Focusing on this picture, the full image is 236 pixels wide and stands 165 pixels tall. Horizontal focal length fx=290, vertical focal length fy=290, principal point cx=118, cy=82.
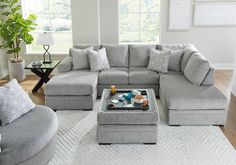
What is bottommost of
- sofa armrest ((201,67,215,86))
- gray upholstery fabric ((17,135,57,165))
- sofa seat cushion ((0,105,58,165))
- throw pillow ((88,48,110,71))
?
gray upholstery fabric ((17,135,57,165))

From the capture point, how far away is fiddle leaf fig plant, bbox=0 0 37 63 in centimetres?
584

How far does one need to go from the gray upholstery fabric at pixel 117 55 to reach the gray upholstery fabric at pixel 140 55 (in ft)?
0.38

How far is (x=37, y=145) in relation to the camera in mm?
3025

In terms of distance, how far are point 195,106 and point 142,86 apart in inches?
50.9

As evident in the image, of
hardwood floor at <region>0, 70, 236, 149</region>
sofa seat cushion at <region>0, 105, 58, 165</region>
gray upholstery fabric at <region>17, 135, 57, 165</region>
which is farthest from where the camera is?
hardwood floor at <region>0, 70, 236, 149</region>

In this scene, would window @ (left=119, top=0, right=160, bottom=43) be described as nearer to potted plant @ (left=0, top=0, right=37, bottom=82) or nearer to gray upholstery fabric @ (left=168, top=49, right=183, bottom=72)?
gray upholstery fabric @ (left=168, top=49, right=183, bottom=72)

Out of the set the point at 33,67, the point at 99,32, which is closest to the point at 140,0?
the point at 99,32

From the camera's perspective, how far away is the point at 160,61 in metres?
5.22

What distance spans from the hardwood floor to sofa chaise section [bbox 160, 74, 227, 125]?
7.2 inches

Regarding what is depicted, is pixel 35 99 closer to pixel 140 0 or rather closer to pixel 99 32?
pixel 99 32

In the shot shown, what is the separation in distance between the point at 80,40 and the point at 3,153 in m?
3.92

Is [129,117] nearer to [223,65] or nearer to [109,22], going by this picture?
[109,22]

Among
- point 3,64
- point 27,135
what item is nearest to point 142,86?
point 27,135

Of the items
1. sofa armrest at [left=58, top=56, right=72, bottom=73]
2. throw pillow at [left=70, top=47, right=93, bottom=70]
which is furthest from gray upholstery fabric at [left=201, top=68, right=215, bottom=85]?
sofa armrest at [left=58, top=56, right=72, bottom=73]
